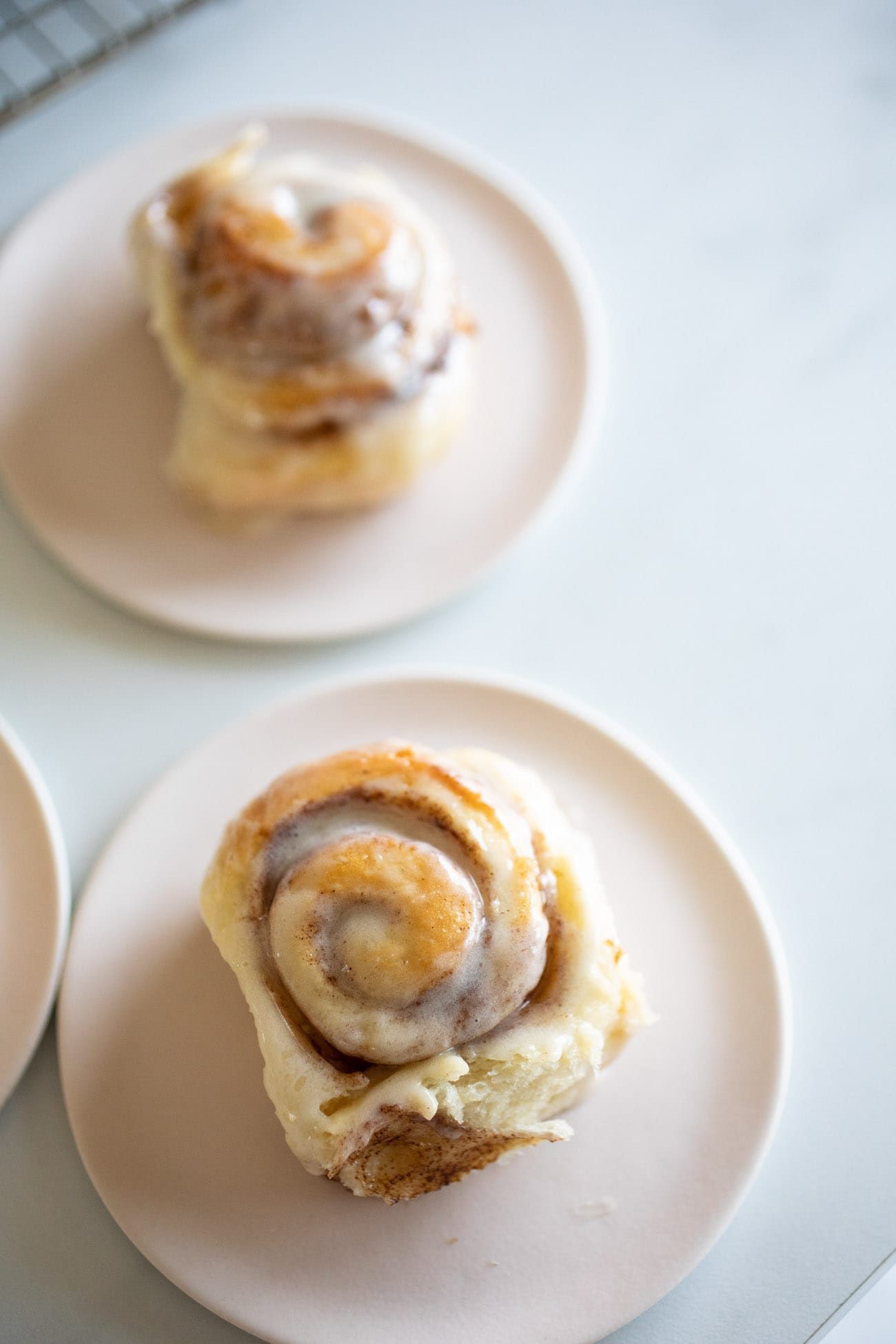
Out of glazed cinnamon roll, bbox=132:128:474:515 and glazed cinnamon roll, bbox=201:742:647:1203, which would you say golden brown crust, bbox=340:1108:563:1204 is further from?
glazed cinnamon roll, bbox=132:128:474:515

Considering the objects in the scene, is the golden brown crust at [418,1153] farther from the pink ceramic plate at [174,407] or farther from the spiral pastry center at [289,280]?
the spiral pastry center at [289,280]

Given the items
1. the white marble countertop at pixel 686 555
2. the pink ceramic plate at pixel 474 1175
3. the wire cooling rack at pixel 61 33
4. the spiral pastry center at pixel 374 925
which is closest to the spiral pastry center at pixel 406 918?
the spiral pastry center at pixel 374 925

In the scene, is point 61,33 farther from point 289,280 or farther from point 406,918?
point 406,918

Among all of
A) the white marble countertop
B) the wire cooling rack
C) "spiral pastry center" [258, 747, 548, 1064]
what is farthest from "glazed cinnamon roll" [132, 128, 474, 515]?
"spiral pastry center" [258, 747, 548, 1064]

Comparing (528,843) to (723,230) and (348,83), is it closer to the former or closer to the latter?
(723,230)

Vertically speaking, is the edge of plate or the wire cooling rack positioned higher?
the wire cooling rack

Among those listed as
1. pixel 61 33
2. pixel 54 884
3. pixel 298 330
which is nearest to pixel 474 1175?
pixel 54 884
